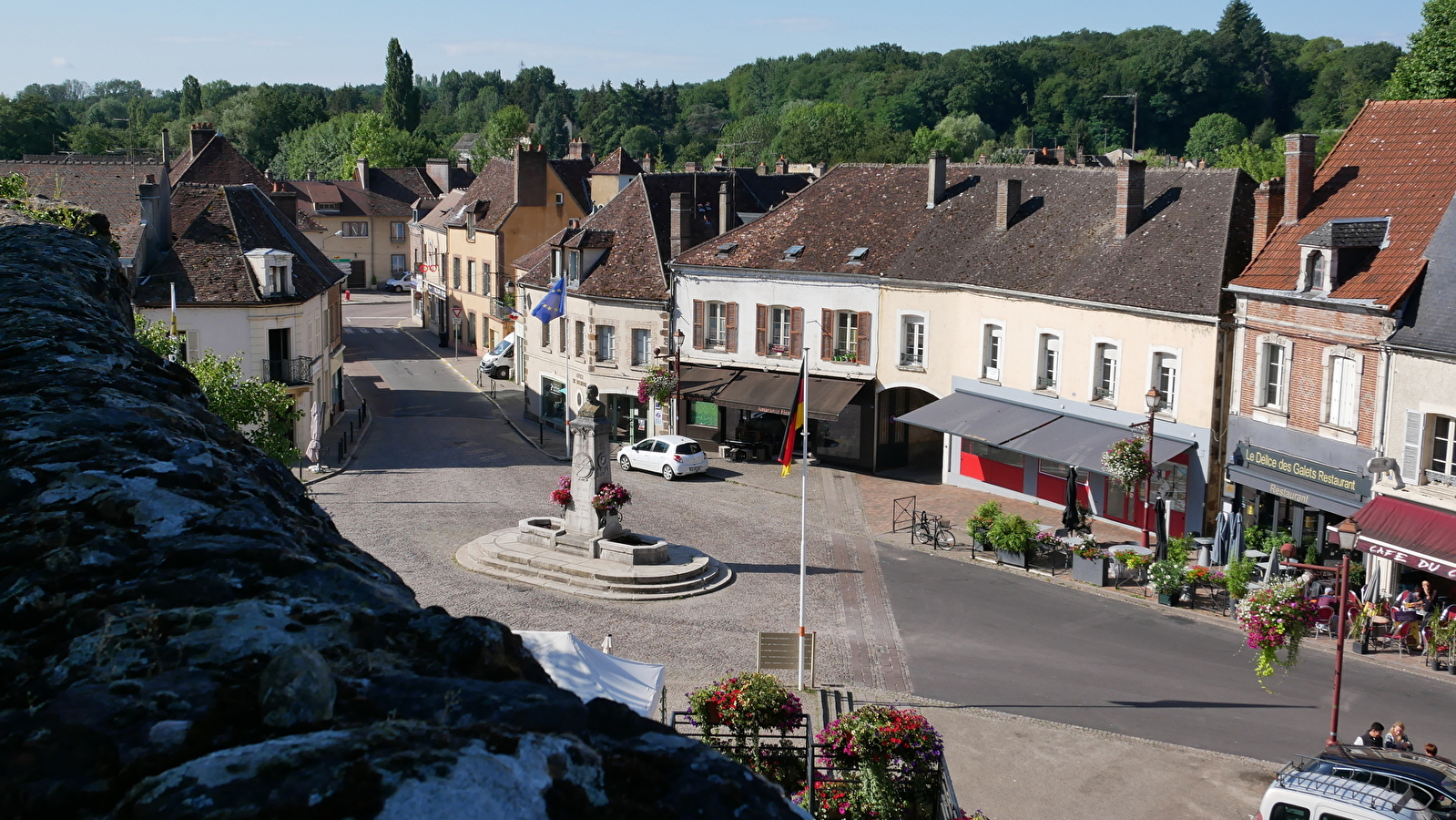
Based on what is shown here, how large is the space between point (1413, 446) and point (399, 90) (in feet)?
415

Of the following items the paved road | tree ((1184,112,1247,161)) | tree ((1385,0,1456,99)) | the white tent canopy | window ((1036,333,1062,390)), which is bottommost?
the paved road

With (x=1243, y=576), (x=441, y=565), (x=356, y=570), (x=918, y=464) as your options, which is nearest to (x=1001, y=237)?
(x=918, y=464)

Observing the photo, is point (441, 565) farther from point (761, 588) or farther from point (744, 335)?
point (744, 335)

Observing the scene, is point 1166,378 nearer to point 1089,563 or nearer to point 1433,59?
point 1089,563

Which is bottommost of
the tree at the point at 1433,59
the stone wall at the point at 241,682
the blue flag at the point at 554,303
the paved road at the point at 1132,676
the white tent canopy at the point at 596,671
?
the paved road at the point at 1132,676

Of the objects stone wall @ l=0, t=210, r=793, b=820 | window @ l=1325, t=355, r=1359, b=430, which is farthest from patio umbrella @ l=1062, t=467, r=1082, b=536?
stone wall @ l=0, t=210, r=793, b=820

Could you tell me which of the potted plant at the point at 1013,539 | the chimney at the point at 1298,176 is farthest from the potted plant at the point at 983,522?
the chimney at the point at 1298,176

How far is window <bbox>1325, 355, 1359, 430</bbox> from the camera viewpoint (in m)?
25.9

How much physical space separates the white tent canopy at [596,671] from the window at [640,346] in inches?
982

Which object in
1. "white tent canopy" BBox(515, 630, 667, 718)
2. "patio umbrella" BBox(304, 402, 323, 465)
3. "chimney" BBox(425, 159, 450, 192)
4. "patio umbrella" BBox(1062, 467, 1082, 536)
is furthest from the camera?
"chimney" BBox(425, 159, 450, 192)

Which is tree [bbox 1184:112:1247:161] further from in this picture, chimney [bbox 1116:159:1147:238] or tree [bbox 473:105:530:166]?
chimney [bbox 1116:159:1147:238]

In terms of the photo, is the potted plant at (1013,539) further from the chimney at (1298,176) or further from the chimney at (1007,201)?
the chimney at (1007,201)

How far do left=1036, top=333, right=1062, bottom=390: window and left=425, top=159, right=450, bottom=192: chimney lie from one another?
221 feet

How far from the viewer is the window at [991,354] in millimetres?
35531
